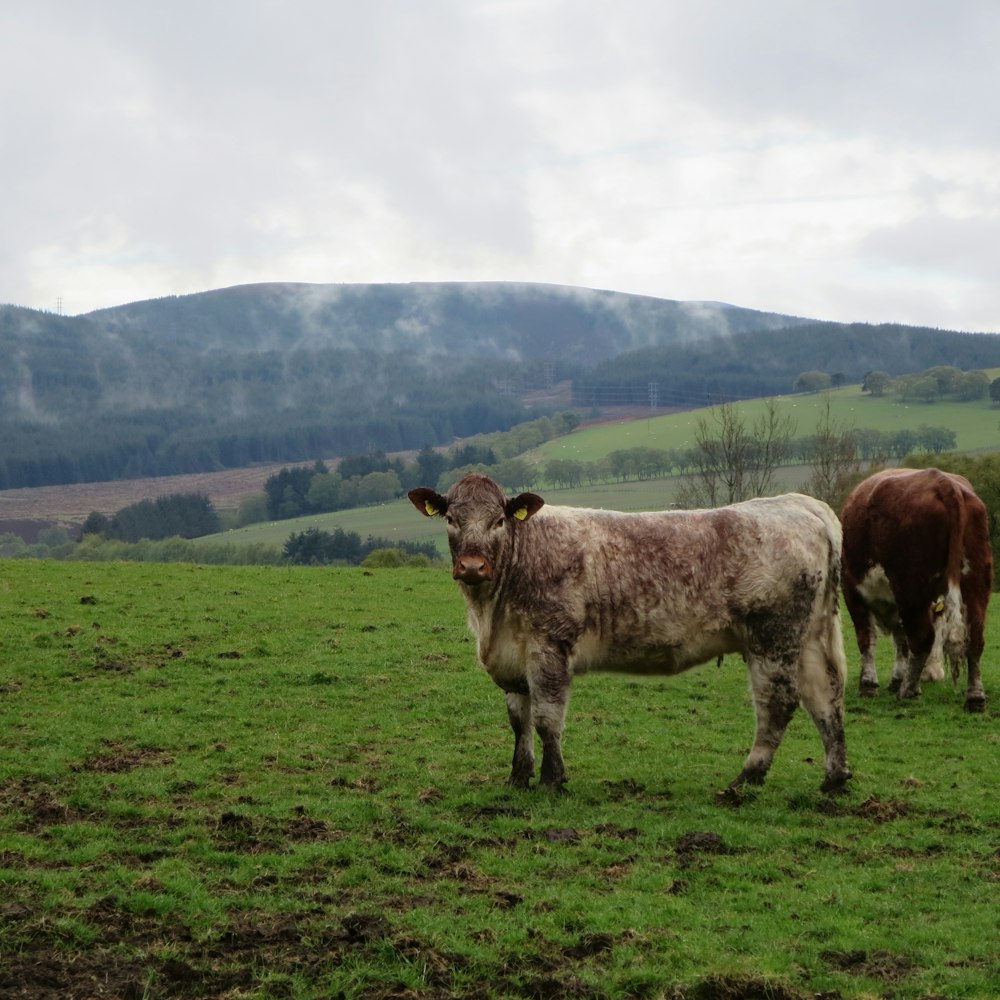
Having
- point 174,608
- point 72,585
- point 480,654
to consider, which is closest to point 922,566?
point 480,654

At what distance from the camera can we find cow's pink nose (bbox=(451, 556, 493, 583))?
33.9 ft

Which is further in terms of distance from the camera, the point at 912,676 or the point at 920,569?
the point at 912,676

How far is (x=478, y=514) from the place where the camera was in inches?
424

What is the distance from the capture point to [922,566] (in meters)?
15.7

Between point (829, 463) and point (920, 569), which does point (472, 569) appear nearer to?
point (920, 569)

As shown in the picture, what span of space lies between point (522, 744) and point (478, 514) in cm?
233

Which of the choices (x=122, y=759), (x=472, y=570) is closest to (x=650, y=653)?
(x=472, y=570)

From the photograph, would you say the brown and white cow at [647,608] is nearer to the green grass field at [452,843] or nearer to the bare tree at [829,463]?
the green grass field at [452,843]

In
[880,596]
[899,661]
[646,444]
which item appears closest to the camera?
[880,596]

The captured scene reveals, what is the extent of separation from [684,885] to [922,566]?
8.71 m

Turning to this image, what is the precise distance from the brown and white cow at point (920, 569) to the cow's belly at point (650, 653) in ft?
17.4

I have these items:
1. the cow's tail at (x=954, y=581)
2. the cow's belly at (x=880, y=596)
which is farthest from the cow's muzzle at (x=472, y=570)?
the cow's belly at (x=880, y=596)

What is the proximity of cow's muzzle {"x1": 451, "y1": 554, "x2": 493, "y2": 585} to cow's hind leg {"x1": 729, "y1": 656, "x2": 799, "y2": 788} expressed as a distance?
2807 mm

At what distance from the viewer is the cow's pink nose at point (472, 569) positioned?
10320 mm
